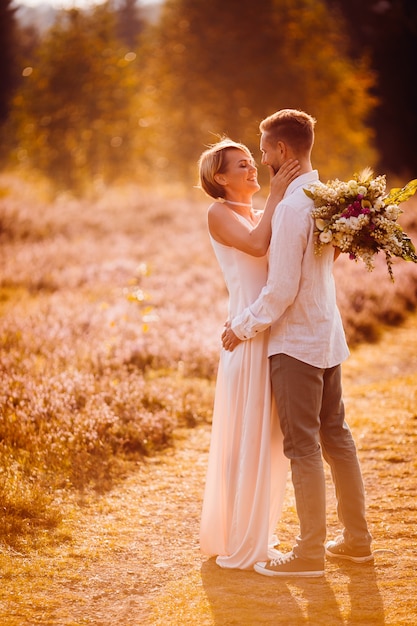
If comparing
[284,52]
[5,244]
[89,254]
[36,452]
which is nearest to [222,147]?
[36,452]

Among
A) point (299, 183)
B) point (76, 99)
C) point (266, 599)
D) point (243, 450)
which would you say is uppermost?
point (76, 99)

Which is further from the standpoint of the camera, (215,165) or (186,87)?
(186,87)

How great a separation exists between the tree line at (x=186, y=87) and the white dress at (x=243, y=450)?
21.6 meters

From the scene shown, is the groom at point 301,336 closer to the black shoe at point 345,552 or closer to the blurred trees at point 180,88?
the black shoe at point 345,552

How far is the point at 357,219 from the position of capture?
3.71 metres

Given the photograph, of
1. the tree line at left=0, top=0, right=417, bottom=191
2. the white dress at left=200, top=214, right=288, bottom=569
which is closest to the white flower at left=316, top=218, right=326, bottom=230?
the white dress at left=200, top=214, right=288, bottom=569

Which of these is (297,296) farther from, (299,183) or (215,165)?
(215,165)

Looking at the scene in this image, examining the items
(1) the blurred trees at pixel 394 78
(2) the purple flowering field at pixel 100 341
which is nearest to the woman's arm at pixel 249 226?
(2) the purple flowering field at pixel 100 341

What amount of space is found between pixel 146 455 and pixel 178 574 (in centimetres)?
214

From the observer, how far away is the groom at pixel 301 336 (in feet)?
12.5

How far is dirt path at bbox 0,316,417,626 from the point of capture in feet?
12.0

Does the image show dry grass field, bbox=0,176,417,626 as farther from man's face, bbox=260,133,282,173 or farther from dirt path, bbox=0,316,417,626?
man's face, bbox=260,133,282,173

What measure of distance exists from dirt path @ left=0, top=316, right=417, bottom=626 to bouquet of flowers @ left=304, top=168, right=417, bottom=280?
5.32ft

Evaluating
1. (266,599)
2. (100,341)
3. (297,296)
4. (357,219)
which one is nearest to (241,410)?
(297,296)
